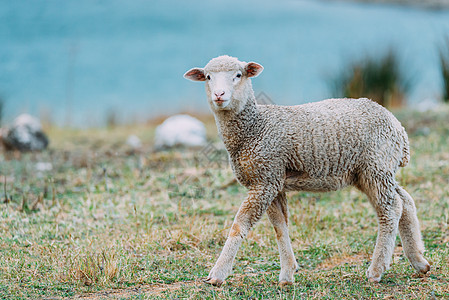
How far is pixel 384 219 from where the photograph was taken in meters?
4.88

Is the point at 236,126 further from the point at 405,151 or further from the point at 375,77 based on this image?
the point at 375,77

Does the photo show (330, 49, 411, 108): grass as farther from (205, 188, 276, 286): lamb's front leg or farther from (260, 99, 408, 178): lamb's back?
(205, 188, 276, 286): lamb's front leg

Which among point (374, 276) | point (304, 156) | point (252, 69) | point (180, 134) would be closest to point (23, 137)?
point (180, 134)

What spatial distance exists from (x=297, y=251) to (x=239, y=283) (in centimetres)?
115

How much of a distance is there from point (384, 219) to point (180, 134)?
6670mm

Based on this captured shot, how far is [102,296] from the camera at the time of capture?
178 inches

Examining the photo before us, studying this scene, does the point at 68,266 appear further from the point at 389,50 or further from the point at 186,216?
the point at 389,50

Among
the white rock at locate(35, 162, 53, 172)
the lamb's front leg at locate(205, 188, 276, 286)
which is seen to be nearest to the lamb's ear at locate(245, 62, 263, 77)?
the lamb's front leg at locate(205, 188, 276, 286)

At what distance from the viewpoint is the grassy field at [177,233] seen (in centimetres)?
474

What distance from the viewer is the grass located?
12688mm

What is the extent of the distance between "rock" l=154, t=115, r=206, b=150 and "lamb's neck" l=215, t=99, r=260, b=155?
20.4 ft

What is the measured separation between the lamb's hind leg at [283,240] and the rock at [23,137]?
7.06m

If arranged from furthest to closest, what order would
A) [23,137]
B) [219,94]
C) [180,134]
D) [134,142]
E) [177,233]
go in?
[134,142]
[180,134]
[23,137]
[177,233]
[219,94]

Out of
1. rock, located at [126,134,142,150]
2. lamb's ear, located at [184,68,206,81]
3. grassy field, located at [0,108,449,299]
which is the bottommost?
rock, located at [126,134,142,150]
